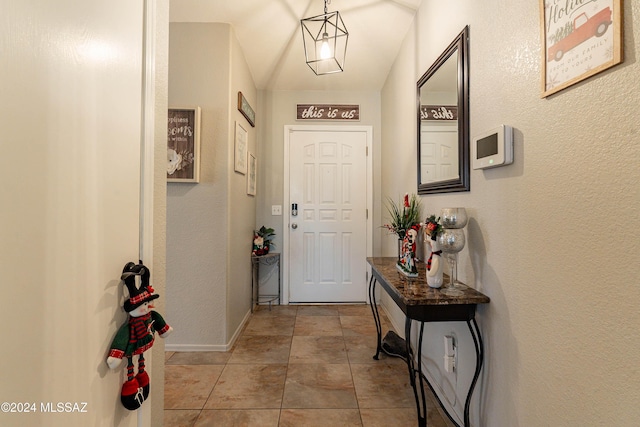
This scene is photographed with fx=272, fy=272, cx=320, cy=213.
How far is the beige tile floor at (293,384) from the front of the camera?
1.47m

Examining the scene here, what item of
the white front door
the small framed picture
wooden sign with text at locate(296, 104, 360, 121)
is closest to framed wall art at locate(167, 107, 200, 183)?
the small framed picture

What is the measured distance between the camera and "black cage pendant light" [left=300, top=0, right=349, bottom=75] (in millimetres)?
1938

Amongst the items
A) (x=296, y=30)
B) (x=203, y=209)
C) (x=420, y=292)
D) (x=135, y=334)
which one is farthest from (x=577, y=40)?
(x=203, y=209)

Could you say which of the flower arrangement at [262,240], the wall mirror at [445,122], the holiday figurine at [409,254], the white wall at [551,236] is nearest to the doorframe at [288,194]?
the flower arrangement at [262,240]

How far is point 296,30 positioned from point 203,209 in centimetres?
164

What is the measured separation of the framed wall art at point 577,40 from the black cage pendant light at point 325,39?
4.35ft

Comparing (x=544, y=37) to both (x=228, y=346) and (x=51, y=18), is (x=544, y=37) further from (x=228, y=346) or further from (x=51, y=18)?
(x=228, y=346)

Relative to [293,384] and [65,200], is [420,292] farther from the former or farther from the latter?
[65,200]

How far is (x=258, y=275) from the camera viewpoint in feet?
10.5

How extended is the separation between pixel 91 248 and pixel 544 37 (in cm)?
140

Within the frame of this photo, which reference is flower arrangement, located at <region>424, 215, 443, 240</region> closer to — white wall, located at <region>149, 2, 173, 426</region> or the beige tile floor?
the beige tile floor

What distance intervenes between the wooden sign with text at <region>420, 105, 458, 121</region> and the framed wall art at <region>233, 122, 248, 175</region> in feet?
4.91

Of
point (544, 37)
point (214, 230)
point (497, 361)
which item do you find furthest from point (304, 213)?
point (544, 37)

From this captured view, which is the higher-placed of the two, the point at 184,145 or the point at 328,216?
the point at 184,145
